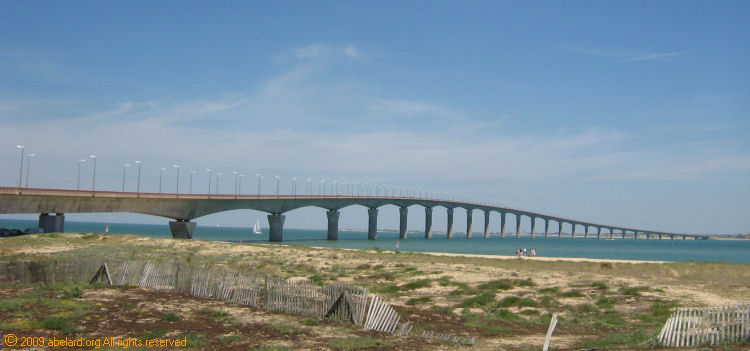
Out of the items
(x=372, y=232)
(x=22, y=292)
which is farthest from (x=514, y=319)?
(x=372, y=232)

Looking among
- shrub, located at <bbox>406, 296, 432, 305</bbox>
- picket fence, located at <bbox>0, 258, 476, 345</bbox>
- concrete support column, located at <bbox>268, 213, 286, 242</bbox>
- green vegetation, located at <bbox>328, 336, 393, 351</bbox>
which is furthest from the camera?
concrete support column, located at <bbox>268, 213, 286, 242</bbox>

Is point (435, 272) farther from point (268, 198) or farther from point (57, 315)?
point (268, 198)

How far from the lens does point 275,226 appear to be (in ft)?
445

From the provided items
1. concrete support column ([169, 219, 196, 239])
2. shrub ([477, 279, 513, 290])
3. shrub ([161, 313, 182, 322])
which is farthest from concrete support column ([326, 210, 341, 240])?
shrub ([161, 313, 182, 322])

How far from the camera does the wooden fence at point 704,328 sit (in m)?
18.2

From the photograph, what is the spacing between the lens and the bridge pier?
80.9 m

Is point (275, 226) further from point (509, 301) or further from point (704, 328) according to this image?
point (704, 328)

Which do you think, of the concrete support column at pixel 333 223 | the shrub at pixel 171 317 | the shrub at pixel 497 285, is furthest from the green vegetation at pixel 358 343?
the concrete support column at pixel 333 223

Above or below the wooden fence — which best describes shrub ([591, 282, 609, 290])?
below

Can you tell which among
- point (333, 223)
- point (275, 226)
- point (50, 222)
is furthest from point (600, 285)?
point (333, 223)

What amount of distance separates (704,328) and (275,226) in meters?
122

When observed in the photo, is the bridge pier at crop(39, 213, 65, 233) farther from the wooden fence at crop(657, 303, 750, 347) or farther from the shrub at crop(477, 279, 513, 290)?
the wooden fence at crop(657, 303, 750, 347)

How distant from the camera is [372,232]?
179 meters

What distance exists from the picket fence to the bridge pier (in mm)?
54374
